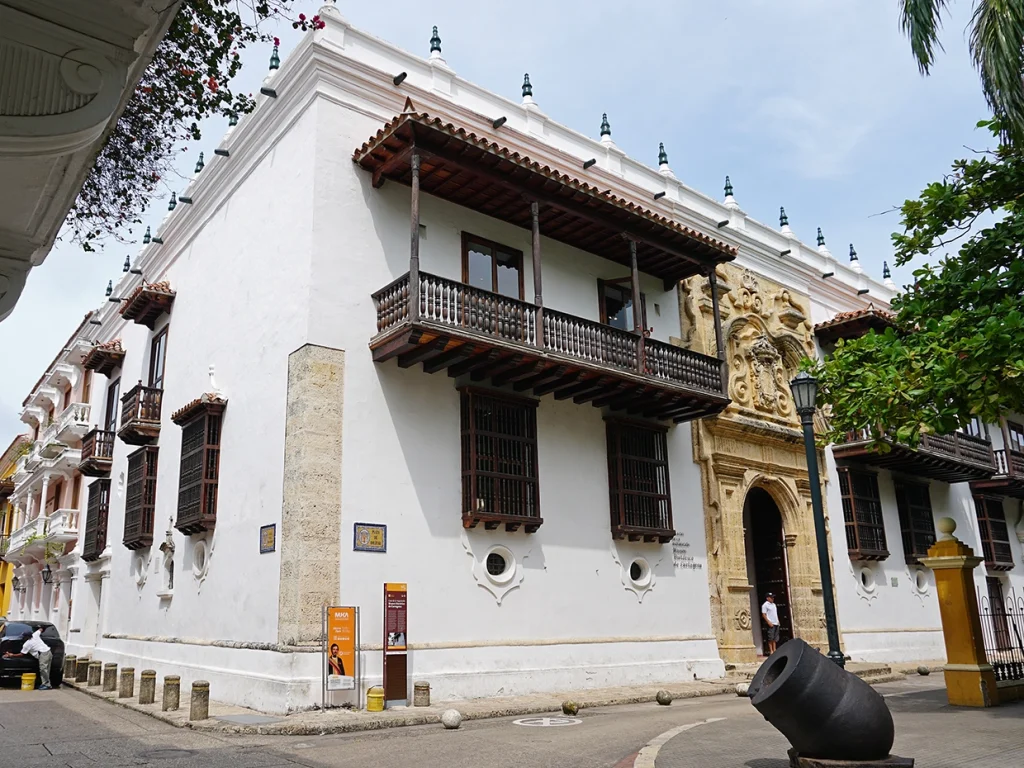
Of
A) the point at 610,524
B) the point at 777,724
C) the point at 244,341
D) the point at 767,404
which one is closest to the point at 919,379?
→ the point at 777,724

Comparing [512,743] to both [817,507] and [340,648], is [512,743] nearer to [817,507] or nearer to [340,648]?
[340,648]

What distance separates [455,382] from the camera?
45.3 ft

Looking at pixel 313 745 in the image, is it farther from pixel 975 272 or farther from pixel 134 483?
pixel 134 483

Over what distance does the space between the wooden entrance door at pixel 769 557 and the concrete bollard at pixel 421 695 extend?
10.2 metres

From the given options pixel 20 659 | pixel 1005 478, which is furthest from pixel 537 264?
pixel 1005 478

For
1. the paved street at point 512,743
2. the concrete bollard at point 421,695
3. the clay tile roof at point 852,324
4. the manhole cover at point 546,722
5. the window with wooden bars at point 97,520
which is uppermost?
the clay tile roof at point 852,324

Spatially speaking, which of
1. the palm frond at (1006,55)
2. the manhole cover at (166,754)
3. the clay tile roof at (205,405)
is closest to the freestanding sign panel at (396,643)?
the manhole cover at (166,754)

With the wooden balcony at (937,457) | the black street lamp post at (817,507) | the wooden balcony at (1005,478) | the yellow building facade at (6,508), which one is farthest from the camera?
the yellow building facade at (6,508)

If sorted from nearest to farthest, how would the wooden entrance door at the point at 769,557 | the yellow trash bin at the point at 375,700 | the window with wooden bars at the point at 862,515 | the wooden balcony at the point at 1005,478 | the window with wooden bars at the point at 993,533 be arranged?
the yellow trash bin at the point at 375,700 → the wooden entrance door at the point at 769,557 → the window with wooden bars at the point at 862,515 → the wooden balcony at the point at 1005,478 → the window with wooden bars at the point at 993,533

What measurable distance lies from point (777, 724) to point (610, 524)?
8835 millimetres

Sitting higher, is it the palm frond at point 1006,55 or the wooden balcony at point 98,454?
the palm frond at point 1006,55

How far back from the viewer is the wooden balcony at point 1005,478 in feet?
82.1

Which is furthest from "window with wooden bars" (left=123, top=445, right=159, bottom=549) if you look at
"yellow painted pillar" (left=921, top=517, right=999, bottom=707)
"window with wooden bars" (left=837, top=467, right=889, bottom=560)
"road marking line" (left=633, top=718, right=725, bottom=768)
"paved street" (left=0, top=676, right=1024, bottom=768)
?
"window with wooden bars" (left=837, top=467, right=889, bottom=560)

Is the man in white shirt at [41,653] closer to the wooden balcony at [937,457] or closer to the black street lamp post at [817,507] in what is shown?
the black street lamp post at [817,507]
